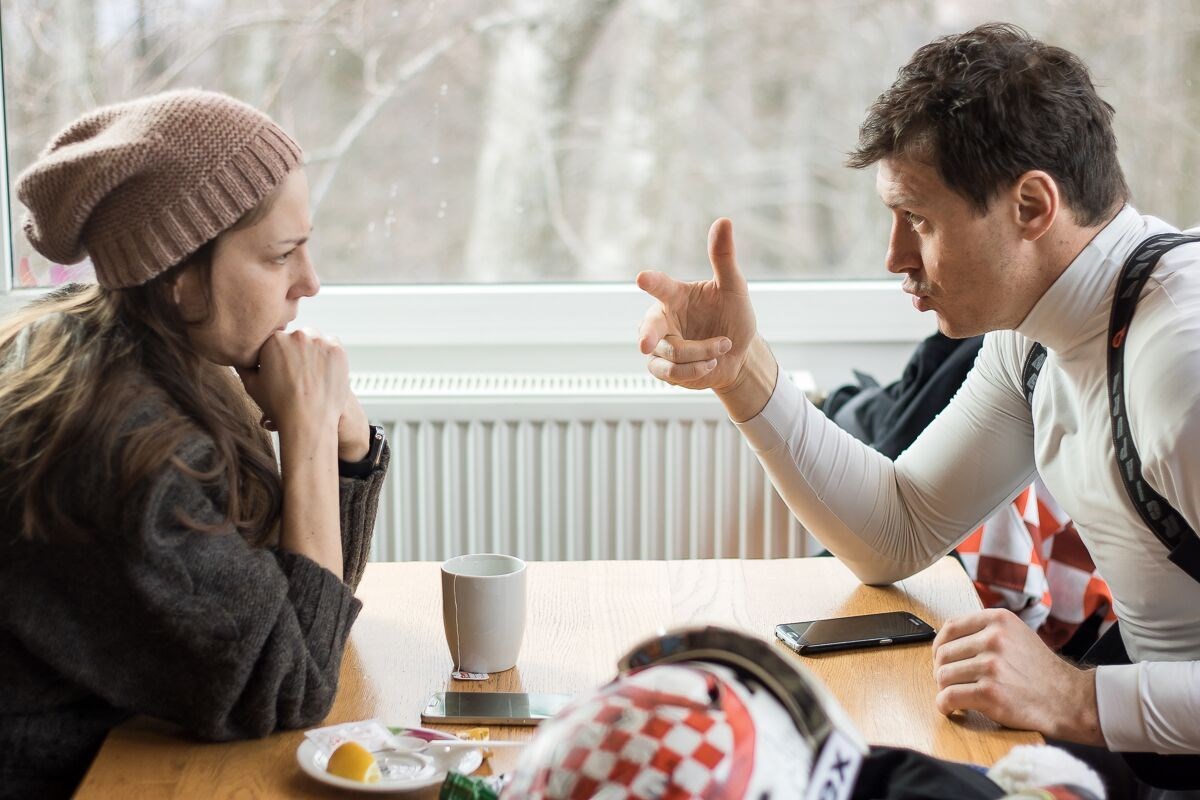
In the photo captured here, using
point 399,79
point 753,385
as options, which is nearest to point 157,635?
point 753,385

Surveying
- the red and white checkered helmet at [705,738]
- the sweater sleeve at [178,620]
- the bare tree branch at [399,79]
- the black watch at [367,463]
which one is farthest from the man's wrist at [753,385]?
the bare tree branch at [399,79]

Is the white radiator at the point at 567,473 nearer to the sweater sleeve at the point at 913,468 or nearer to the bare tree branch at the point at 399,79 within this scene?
the bare tree branch at the point at 399,79

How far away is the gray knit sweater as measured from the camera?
3.21ft

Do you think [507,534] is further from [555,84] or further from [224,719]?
[224,719]

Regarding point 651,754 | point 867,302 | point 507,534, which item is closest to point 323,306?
point 507,534

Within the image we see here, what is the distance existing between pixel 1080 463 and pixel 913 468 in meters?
0.23

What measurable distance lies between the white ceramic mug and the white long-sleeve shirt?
0.48 metres

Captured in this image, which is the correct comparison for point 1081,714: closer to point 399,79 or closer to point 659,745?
point 659,745

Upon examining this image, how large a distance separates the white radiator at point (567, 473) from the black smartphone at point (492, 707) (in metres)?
1.44

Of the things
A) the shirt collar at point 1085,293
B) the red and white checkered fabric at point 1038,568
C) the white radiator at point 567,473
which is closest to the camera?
the shirt collar at point 1085,293

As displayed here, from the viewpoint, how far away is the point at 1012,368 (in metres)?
1.54

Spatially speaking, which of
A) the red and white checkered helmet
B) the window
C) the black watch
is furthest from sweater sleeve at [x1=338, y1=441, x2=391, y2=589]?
the window

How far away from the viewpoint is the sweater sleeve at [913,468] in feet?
4.96

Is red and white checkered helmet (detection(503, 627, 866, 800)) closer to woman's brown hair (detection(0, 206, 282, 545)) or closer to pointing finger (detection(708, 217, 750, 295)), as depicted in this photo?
woman's brown hair (detection(0, 206, 282, 545))
